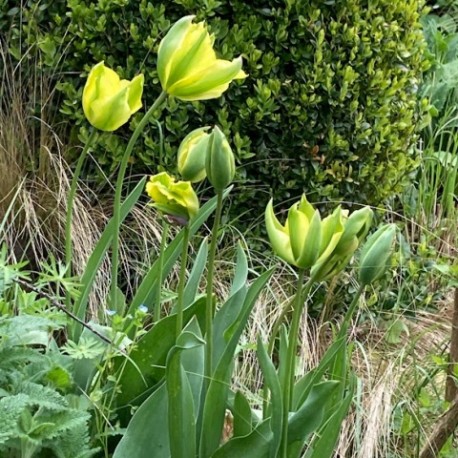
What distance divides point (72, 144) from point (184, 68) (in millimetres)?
1512

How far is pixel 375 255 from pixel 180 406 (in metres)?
0.34

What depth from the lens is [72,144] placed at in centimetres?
272

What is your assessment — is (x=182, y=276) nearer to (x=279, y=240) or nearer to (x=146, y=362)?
(x=279, y=240)

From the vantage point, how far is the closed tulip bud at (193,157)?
1.22 meters

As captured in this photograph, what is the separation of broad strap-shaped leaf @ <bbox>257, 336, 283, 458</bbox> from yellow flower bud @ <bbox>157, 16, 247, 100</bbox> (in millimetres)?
372

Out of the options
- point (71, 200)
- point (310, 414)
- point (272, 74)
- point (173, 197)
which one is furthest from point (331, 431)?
point (272, 74)

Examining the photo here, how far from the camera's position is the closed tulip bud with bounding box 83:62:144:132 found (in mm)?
1344

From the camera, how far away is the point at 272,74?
2.62 m

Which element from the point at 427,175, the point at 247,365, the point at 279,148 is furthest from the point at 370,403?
the point at 427,175

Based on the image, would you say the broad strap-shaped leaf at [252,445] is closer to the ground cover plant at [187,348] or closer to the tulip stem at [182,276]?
the ground cover plant at [187,348]

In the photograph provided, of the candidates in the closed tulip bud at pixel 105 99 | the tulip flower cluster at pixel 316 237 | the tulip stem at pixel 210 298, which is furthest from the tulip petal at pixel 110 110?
the tulip flower cluster at pixel 316 237

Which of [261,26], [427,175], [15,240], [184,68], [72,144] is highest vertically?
[184,68]

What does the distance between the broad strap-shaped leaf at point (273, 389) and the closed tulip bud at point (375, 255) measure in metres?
0.17

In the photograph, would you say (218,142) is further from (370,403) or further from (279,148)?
(279,148)
